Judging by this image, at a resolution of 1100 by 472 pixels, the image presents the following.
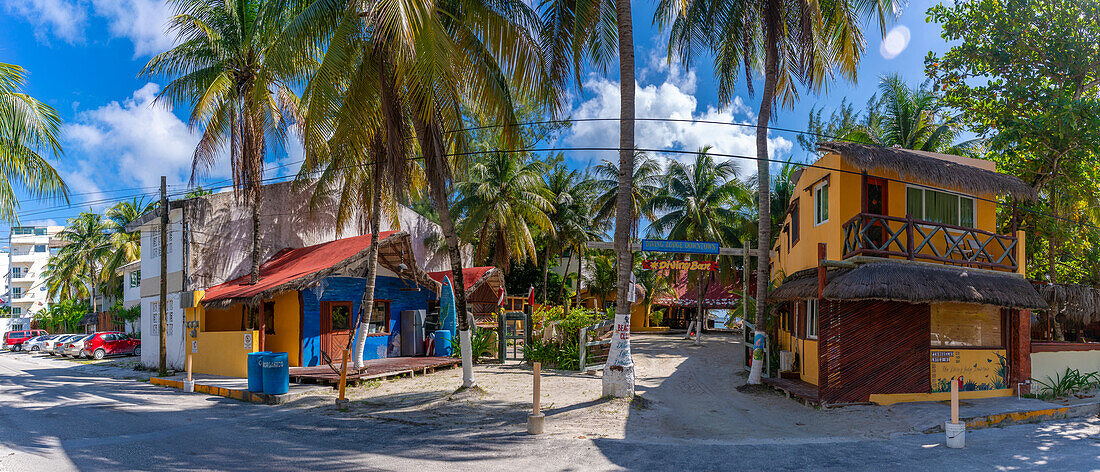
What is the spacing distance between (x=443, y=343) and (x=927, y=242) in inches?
564

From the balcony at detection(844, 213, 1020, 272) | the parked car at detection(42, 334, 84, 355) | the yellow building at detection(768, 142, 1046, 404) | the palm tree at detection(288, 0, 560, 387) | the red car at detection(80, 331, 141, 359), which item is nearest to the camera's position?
the palm tree at detection(288, 0, 560, 387)

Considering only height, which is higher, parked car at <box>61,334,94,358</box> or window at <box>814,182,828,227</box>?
window at <box>814,182,828,227</box>

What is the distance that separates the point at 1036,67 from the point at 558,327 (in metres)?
14.3

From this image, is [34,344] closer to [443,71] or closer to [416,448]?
[443,71]

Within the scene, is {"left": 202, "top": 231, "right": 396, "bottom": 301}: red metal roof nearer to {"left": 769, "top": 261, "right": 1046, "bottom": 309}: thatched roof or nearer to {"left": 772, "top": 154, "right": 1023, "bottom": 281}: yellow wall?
{"left": 772, "top": 154, "right": 1023, "bottom": 281}: yellow wall

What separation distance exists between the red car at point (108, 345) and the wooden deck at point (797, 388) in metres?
30.1

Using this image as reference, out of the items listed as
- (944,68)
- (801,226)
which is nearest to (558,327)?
(801,226)

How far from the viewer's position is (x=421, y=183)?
18.7m

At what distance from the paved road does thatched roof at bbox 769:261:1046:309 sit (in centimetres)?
246

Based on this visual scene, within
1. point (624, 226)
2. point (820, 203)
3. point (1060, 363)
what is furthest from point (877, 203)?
point (1060, 363)

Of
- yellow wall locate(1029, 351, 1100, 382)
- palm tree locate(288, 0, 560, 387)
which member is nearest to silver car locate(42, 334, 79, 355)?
palm tree locate(288, 0, 560, 387)

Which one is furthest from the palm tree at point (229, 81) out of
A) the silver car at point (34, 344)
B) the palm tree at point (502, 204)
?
the silver car at point (34, 344)

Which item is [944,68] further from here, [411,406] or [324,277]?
[324,277]

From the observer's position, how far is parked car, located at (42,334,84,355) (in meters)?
33.3
